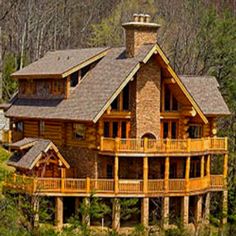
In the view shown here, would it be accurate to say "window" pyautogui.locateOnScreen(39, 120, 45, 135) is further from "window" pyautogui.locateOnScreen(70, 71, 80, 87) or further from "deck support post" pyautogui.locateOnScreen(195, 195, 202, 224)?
"deck support post" pyautogui.locateOnScreen(195, 195, 202, 224)

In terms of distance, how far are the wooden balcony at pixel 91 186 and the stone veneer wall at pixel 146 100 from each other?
9.89 ft

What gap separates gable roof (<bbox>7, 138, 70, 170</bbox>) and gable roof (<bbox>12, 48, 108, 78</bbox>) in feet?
12.8

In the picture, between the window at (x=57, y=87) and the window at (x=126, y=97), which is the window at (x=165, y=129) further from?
the window at (x=57, y=87)

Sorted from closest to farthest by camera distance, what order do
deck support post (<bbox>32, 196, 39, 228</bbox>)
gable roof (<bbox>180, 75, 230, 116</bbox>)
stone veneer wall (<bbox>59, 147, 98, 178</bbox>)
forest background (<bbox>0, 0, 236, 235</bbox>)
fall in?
deck support post (<bbox>32, 196, 39, 228</bbox>), stone veneer wall (<bbox>59, 147, 98, 178</bbox>), gable roof (<bbox>180, 75, 230, 116</bbox>), forest background (<bbox>0, 0, 236, 235</bbox>)

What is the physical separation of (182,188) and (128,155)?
3.64m

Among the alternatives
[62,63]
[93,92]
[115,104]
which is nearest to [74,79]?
[62,63]

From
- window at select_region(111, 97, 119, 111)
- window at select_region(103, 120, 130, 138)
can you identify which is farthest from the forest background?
window at select_region(111, 97, 119, 111)

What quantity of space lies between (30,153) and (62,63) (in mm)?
6618

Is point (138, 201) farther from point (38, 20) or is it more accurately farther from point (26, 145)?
point (38, 20)

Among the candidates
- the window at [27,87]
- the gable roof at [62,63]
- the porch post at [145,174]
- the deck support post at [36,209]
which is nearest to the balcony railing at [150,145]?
the porch post at [145,174]

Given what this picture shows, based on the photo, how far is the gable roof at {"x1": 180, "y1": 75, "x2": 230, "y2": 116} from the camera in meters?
45.2

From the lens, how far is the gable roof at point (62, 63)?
4362 cm

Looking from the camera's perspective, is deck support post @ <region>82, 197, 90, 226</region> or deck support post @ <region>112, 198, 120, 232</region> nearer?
deck support post @ <region>82, 197, 90, 226</region>

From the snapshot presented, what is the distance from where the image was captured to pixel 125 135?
43062 millimetres
